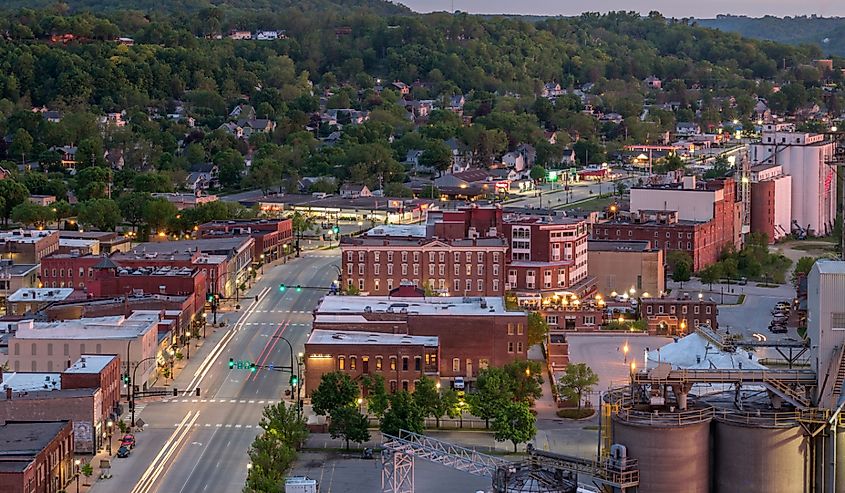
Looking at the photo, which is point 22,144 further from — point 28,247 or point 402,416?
point 402,416

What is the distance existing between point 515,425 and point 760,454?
62.5 feet

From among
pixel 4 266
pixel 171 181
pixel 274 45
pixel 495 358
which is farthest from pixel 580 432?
pixel 274 45

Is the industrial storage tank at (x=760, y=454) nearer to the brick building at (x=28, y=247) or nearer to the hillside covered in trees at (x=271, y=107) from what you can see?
the brick building at (x=28, y=247)

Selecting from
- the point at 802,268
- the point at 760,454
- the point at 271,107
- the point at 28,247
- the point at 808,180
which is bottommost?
the point at 802,268

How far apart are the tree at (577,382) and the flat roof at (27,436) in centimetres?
1503

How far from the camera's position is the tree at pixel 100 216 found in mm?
87438

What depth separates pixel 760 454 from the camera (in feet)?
83.6

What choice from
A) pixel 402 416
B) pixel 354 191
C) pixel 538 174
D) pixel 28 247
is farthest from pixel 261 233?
pixel 538 174

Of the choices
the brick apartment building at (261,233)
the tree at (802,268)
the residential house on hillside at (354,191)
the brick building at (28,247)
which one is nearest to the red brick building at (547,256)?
the tree at (802,268)

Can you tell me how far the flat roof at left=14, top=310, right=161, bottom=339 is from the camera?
5184cm

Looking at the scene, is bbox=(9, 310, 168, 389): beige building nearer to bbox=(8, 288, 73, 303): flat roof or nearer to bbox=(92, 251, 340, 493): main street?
bbox=(92, 251, 340, 493): main street

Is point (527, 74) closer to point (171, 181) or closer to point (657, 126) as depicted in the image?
point (657, 126)

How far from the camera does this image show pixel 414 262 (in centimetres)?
6769

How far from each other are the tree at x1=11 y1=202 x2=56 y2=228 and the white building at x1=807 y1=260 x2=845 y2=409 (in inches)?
2602
